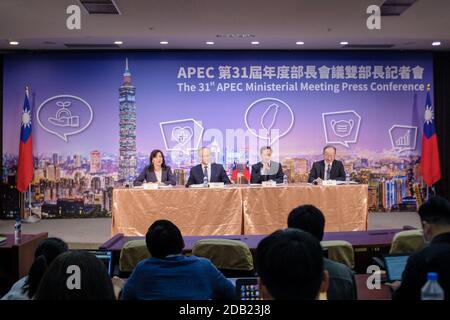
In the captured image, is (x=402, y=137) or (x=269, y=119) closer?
(x=269, y=119)

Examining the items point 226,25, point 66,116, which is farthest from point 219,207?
point 66,116

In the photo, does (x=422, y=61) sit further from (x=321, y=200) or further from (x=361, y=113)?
(x=321, y=200)

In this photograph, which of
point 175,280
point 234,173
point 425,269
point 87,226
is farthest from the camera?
point 234,173

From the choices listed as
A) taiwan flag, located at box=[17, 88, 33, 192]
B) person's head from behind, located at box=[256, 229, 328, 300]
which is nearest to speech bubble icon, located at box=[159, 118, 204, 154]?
taiwan flag, located at box=[17, 88, 33, 192]

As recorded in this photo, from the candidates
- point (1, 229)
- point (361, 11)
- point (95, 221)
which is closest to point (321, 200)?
point (361, 11)

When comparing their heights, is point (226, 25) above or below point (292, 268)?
above

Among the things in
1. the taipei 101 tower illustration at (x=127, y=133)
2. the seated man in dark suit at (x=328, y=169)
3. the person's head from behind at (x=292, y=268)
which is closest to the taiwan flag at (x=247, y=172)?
the seated man in dark suit at (x=328, y=169)

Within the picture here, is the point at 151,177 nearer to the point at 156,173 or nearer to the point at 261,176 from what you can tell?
the point at 156,173

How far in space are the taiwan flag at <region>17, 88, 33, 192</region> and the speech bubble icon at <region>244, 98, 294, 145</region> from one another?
3.42 m

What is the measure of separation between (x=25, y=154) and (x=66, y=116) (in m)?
0.86

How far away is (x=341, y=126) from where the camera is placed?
24.3 ft

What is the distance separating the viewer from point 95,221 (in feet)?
23.0

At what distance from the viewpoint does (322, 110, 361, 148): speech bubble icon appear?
739 centimetres
